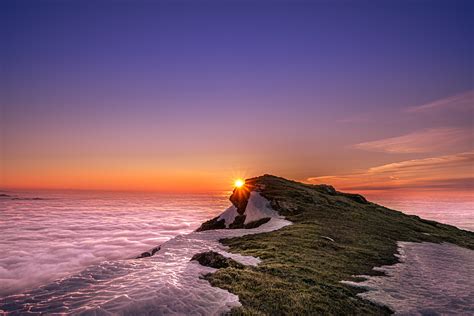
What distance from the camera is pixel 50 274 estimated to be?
52844 mm

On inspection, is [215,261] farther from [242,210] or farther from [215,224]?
[242,210]

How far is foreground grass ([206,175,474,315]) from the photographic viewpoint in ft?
42.6

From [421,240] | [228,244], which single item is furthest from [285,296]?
[421,240]

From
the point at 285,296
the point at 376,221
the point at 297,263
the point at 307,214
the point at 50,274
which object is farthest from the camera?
the point at 50,274

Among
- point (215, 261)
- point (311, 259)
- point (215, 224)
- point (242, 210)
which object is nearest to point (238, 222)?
point (242, 210)

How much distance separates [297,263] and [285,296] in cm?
701

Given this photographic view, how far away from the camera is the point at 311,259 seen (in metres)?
21.5

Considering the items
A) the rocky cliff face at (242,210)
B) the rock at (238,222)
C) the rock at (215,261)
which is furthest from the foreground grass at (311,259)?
the rock at (238,222)

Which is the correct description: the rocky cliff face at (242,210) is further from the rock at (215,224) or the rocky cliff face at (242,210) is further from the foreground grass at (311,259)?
the foreground grass at (311,259)

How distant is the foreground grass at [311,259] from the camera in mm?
12977

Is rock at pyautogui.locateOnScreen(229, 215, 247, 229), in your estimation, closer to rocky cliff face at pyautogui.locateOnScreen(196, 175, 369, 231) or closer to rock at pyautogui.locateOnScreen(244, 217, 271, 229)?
rocky cliff face at pyautogui.locateOnScreen(196, 175, 369, 231)

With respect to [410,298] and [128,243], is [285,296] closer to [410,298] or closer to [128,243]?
[410,298]

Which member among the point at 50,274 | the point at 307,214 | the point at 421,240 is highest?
the point at 307,214

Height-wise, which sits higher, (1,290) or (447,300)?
(447,300)
